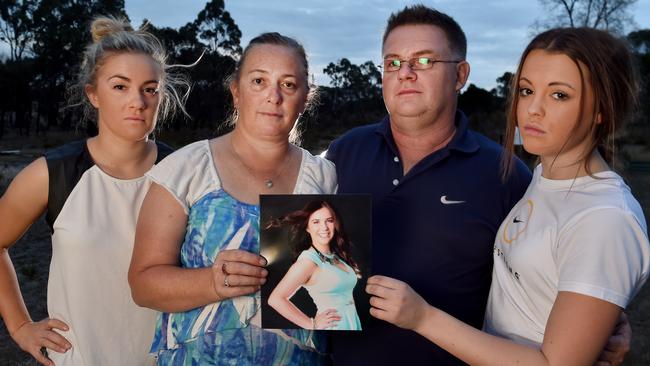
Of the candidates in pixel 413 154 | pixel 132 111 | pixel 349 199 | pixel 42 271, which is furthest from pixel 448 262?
pixel 42 271

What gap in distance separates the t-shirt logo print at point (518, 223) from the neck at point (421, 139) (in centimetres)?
81

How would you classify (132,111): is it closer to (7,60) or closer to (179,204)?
(179,204)

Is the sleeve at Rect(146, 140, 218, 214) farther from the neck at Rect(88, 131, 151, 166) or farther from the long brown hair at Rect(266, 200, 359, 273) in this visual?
the neck at Rect(88, 131, 151, 166)

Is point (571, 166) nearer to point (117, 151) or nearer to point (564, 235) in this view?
point (564, 235)

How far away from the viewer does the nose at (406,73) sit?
9.87 ft

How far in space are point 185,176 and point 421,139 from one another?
129 cm

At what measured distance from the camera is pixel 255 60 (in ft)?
8.23

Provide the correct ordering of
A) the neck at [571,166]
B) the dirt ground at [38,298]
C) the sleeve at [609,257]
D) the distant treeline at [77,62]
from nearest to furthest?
the sleeve at [609,257] → the neck at [571,166] → the dirt ground at [38,298] → the distant treeline at [77,62]

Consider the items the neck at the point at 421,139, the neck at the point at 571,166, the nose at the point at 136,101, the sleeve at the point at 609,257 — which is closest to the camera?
the sleeve at the point at 609,257

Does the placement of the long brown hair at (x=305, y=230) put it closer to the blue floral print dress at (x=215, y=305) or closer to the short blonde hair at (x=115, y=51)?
the blue floral print dress at (x=215, y=305)

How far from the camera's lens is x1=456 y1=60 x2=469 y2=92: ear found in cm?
323

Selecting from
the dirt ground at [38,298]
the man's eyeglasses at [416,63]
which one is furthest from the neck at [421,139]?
the dirt ground at [38,298]

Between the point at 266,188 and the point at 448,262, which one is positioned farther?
the point at 448,262

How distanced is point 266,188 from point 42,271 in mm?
6466
